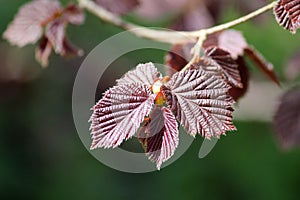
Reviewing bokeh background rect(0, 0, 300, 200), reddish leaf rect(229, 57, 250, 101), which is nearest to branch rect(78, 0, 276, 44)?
reddish leaf rect(229, 57, 250, 101)

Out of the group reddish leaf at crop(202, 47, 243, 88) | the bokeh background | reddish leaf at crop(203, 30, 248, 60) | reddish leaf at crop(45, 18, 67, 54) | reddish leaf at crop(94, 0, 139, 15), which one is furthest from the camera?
the bokeh background

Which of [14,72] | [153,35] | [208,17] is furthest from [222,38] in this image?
[14,72]

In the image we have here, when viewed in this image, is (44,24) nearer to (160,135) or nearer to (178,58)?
(178,58)

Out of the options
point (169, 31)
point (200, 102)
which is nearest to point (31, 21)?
point (169, 31)

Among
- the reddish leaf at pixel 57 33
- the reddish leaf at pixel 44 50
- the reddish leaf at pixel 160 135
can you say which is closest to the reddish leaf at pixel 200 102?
the reddish leaf at pixel 160 135

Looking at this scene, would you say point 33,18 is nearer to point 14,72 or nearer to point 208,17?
point 208,17

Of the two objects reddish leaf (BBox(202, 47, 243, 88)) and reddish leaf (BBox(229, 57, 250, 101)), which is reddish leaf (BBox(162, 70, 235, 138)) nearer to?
reddish leaf (BBox(202, 47, 243, 88))
